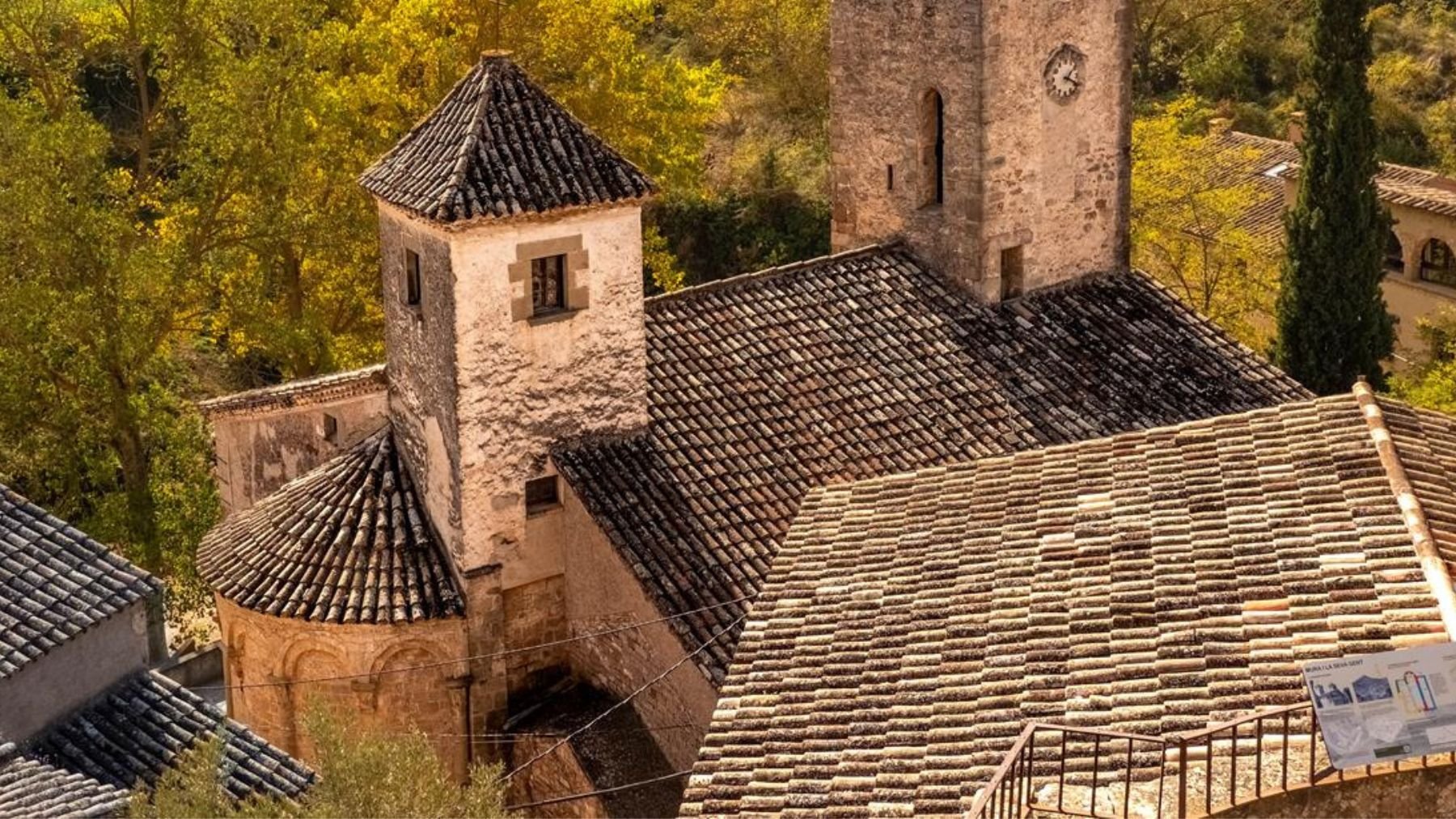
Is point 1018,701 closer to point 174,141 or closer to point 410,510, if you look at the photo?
point 410,510

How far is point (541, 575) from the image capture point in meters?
19.8

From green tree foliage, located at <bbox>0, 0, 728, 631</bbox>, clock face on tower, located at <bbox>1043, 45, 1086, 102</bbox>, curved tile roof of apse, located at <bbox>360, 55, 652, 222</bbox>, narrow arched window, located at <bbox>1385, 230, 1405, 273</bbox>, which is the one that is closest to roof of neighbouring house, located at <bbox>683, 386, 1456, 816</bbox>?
curved tile roof of apse, located at <bbox>360, 55, 652, 222</bbox>

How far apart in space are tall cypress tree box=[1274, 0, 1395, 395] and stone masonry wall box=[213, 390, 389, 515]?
15.3m

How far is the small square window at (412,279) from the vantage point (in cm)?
1955

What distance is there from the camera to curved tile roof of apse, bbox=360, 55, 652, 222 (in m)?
18.6

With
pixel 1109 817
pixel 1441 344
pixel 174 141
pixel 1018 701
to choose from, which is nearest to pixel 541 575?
pixel 1018 701

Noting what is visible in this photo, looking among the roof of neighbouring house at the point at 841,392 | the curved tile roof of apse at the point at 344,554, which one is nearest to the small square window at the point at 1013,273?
the roof of neighbouring house at the point at 841,392

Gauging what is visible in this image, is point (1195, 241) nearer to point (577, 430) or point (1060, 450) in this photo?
point (577, 430)

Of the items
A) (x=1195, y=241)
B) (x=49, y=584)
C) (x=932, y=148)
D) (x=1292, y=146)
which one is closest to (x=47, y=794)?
(x=49, y=584)

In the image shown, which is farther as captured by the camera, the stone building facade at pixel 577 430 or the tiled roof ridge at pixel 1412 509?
the stone building facade at pixel 577 430

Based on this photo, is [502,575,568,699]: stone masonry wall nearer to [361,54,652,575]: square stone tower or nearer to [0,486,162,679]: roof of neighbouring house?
[361,54,652,575]: square stone tower

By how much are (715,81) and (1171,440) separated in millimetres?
24314

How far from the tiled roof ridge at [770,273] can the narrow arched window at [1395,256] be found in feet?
55.8

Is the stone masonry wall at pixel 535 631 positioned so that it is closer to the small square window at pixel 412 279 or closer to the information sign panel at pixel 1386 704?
the small square window at pixel 412 279
